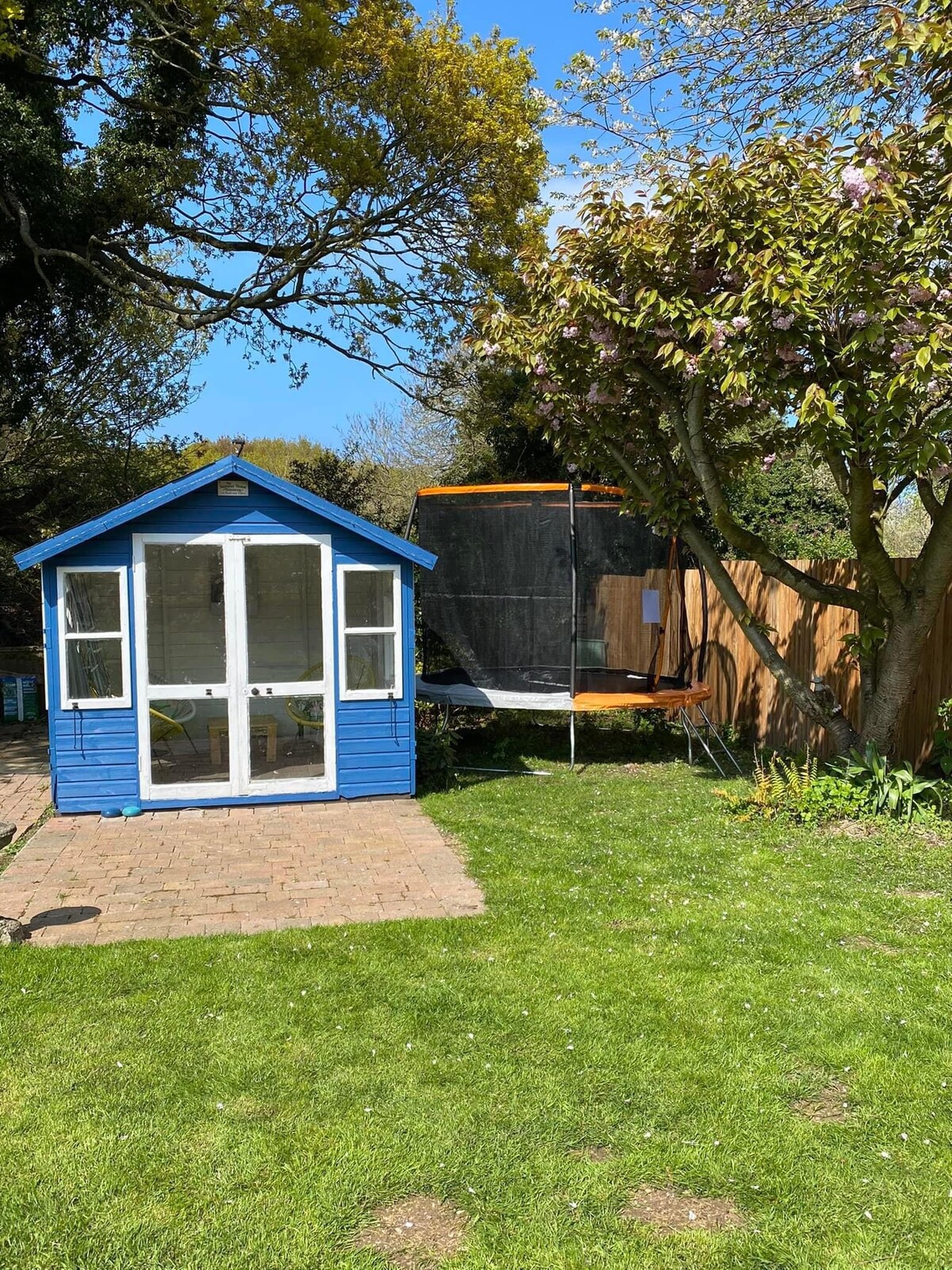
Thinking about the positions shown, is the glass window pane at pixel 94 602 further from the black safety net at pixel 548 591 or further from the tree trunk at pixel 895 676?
the tree trunk at pixel 895 676

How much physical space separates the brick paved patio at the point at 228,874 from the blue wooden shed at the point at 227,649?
37cm

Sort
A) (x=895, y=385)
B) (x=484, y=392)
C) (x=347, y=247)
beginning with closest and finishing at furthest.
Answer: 1. (x=895, y=385)
2. (x=347, y=247)
3. (x=484, y=392)

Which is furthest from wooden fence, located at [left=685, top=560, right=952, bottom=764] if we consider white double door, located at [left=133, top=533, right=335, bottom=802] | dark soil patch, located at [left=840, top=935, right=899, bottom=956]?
white double door, located at [left=133, top=533, right=335, bottom=802]

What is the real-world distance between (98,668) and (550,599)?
4.25m

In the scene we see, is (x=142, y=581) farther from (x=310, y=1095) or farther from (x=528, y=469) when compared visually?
(x=528, y=469)

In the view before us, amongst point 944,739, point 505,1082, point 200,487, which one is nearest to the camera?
point 505,1082

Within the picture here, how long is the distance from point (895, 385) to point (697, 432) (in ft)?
7.09

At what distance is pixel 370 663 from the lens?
808cm

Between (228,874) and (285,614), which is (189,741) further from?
(228,874)

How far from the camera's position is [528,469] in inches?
553

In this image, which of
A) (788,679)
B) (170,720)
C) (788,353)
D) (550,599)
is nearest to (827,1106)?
(788,353)

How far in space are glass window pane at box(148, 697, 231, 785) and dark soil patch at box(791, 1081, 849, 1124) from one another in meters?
5.56

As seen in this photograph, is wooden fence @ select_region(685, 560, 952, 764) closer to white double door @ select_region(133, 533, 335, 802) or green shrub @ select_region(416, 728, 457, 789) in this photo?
green shrub @ select_region(416, 728, 457, 789)

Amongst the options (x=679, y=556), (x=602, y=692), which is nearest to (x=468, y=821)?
(x=602, y=692)
